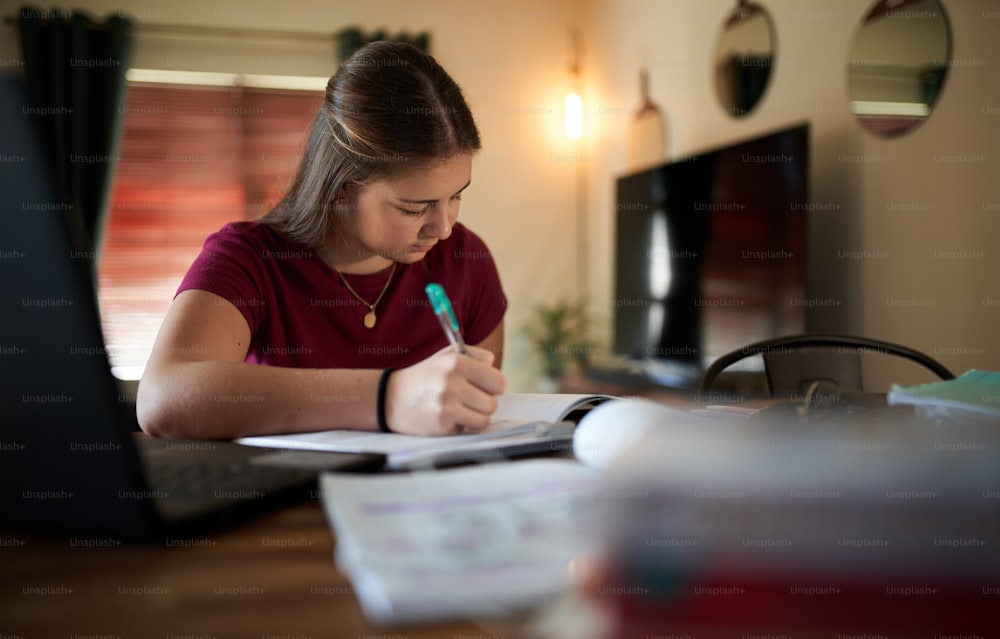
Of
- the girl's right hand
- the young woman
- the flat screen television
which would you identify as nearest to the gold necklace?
the young woman

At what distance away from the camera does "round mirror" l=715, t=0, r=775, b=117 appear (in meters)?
2.90

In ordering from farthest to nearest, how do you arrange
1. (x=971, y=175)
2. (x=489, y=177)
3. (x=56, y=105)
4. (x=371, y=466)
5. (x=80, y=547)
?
(x=489, y=177), (x=56, y=105), (x=971, y=175), (x=371, y=466), (x=80, y=547)

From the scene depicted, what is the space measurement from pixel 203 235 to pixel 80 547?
13.3ft

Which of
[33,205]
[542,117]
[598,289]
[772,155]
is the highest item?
[542,117]

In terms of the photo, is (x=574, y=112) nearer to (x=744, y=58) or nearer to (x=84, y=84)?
(x=744, y=58)

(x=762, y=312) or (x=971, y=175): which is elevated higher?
(x=971, y=175)

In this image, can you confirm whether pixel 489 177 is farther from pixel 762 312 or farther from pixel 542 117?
pixel 762 312

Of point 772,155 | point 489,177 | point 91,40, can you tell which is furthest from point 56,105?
point 772,155

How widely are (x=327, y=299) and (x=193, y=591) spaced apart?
97 centimetres

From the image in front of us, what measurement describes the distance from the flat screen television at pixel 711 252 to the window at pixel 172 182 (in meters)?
1.95

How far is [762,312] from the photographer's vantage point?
2.69 m

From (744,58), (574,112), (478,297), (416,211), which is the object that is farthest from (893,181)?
(574,112)

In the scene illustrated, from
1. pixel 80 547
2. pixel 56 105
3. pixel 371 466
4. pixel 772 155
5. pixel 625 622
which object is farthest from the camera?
pixel 56 105

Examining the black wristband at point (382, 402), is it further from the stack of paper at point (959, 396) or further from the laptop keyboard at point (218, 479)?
the stack of paper at point (959, 396)
